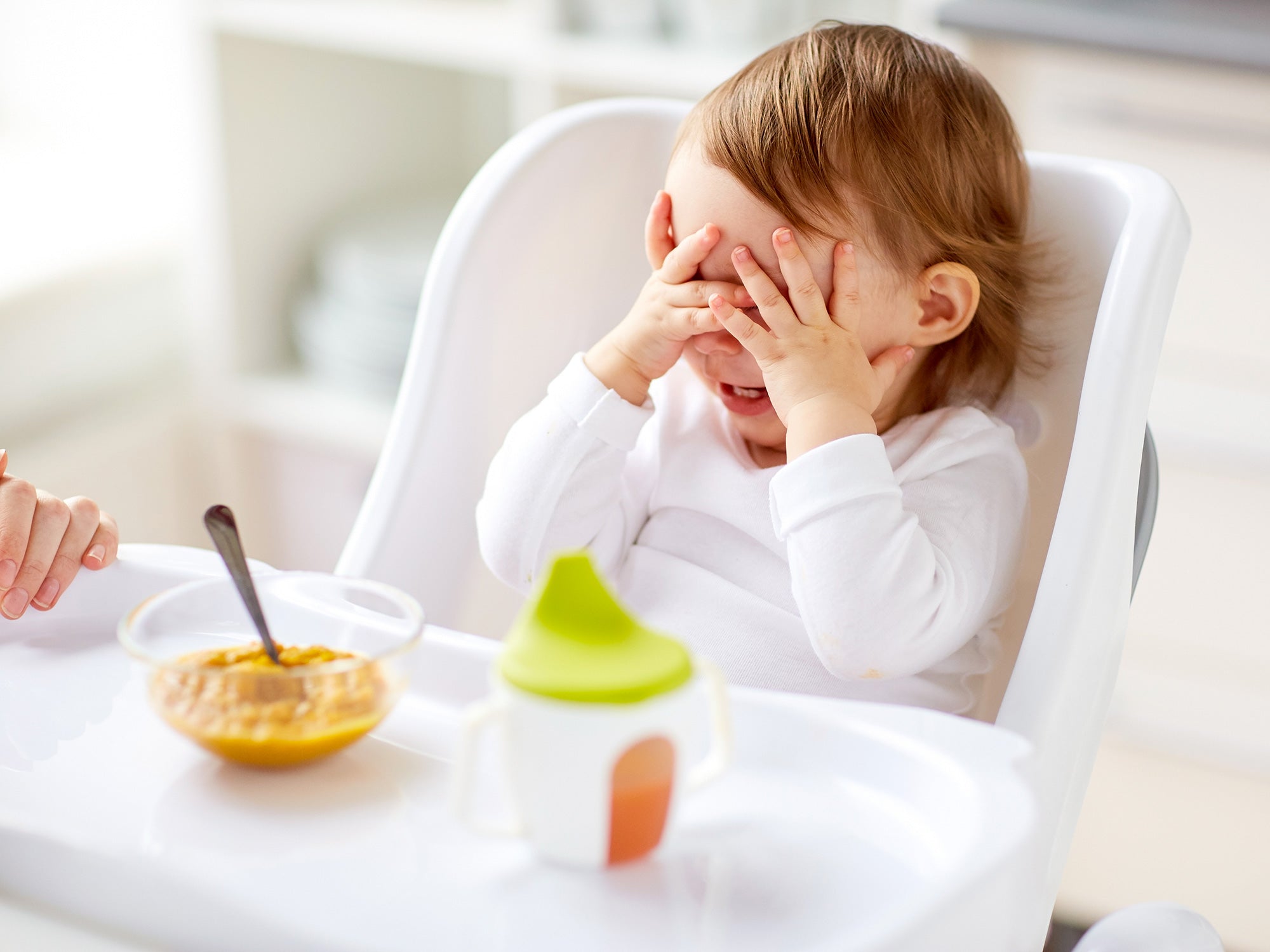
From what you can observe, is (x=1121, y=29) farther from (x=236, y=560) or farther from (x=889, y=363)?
(x=236, y=560)

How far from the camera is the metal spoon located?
1.82 feet

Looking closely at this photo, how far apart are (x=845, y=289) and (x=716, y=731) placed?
35 cm

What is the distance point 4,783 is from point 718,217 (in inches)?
18.2

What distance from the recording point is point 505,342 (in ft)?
3.01

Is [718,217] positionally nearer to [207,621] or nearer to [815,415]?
[815,415]

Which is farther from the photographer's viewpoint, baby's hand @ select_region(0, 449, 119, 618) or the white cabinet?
the white cabinet

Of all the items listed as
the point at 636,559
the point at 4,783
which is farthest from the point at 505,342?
the point at 4,783

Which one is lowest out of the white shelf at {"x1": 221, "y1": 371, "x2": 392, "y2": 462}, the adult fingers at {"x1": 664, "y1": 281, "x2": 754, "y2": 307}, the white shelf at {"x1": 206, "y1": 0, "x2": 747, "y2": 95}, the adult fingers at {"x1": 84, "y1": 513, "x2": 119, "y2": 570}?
the white shelf at {"x1": 221, "y1": 371, "x2": 392, "y2": 462}

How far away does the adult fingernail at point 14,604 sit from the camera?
666 mm

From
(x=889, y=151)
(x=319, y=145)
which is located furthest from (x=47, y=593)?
(x=319, y=145)

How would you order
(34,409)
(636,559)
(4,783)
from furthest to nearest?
(34,409) < (636,559) < (4,783)

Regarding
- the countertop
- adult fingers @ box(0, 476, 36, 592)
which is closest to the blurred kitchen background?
the countertop

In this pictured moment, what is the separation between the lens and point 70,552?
703 mm

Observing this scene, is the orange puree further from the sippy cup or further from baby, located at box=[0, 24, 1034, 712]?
baby, located at box=[0, 24, 1034, 712]
